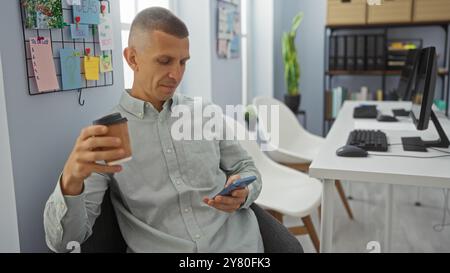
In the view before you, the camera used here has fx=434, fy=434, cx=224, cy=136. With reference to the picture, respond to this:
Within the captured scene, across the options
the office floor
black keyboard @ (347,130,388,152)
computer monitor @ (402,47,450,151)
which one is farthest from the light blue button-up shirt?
the office floor

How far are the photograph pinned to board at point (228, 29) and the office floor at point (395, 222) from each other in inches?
46.7

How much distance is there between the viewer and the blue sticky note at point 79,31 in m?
1.29

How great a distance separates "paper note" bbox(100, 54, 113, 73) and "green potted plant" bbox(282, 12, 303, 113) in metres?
2.79

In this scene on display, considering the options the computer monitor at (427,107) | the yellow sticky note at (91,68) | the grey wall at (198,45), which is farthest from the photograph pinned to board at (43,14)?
the computer monitor at (427,107)

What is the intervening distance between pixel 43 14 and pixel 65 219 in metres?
0.56

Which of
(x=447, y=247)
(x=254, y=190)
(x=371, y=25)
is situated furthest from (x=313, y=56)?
(x=254, y=190)

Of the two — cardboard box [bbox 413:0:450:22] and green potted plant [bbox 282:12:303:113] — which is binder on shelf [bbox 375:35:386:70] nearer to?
cardboard box [bbox 413:0:450:22]

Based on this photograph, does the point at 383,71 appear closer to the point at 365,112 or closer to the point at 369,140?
the point at 365,112

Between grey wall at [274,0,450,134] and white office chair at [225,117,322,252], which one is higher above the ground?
grey wall at [274,0,450,134]

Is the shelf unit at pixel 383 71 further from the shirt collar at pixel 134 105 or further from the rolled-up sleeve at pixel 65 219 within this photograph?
the rolled-up sleeve at pixel 65 219

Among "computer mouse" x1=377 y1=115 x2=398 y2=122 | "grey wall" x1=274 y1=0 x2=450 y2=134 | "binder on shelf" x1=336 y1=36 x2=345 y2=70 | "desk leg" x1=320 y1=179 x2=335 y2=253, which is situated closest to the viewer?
"desk leg" x1=320 y1=179 x2=335 y2=253

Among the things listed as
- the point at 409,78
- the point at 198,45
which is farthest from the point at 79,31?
the point at 409,78

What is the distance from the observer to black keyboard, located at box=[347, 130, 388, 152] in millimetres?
1807
